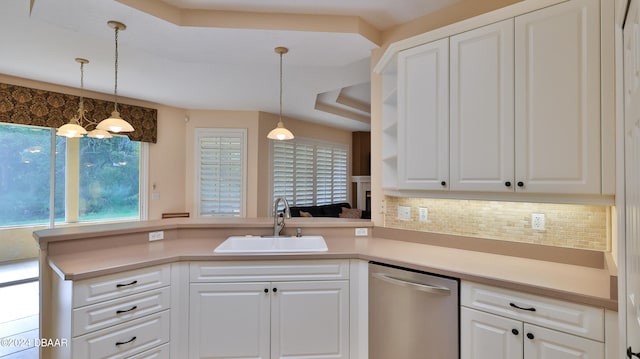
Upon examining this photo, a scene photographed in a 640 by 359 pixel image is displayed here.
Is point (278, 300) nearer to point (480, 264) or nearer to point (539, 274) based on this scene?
point (480, 264)

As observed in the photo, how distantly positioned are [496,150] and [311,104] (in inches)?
144

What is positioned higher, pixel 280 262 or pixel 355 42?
pixel 355 42

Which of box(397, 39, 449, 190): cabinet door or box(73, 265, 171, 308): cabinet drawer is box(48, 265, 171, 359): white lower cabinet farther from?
box(397, 39, 449, 190): cabinet door

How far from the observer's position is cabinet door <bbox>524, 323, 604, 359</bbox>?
4.36 feet

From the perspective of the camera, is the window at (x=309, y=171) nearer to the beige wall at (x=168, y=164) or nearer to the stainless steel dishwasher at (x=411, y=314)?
the beige wall at (x=168, y=164)

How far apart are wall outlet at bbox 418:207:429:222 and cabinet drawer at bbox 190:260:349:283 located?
755 millimetres


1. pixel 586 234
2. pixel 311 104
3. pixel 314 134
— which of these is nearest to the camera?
pixel 586 234

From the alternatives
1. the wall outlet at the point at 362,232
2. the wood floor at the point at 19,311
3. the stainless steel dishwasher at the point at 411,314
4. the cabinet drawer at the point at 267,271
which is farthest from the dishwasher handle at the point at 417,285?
the wood floor at the point at 19,311

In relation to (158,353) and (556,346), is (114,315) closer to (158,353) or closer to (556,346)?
(158,353)

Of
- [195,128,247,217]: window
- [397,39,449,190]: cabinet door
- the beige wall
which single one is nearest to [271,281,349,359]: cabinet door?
[397,39,449,190]: cabinet door

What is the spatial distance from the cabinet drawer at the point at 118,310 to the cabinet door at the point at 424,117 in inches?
65.8

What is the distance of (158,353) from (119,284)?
19.3 inches

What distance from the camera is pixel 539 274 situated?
162 centimetres

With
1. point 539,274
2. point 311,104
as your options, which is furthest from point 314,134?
point 539,274
